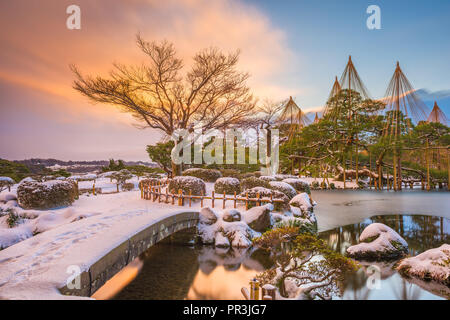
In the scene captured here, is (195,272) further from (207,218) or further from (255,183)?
(255,183)

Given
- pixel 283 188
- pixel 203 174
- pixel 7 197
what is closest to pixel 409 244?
pixel 283 188

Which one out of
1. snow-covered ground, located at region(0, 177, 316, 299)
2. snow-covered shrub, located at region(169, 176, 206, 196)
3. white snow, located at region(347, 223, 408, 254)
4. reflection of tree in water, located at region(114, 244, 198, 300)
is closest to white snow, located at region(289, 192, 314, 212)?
white snow, located at region(347, 223, 408, 254)

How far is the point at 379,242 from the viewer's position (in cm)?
634

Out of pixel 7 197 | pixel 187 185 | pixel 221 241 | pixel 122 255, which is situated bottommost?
pixel 221 241

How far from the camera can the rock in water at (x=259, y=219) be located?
7.66 meters

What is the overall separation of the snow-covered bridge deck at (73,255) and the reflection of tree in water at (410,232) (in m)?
5.83

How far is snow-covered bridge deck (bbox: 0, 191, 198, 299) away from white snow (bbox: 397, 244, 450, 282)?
5909 millimetres

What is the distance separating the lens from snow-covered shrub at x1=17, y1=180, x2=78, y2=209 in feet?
26.1

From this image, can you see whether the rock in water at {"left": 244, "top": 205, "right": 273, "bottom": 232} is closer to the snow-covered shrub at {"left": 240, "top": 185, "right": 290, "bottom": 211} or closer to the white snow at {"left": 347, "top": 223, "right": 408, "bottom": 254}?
the snow-covered shrub at {"left": 240, "top": 185, "right": 290, "bottom": 211}

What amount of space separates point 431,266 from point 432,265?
0.04 m
